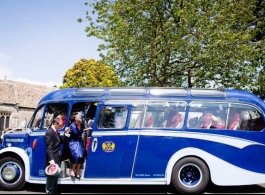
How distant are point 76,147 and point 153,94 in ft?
8.40

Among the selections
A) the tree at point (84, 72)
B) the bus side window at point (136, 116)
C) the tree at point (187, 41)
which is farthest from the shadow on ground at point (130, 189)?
the tree at point (84, 72)

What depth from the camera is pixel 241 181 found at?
25.8ft

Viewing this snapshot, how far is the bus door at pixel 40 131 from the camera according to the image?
27.1ft

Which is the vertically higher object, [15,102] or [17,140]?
[15,102]

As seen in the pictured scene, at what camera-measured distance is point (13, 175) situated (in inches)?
332

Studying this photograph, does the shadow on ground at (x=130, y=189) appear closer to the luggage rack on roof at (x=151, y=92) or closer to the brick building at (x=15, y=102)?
the luggage rack on roof at (x=151, y=92)

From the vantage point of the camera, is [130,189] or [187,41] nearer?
[130,189]

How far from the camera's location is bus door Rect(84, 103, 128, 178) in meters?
8.10

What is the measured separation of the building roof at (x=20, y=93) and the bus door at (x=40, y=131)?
3123cm

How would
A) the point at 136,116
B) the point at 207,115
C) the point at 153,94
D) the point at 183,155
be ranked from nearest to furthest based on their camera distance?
the point at 183,155 → the point at 207,115 → the point at 136,116 → the point at 153,94

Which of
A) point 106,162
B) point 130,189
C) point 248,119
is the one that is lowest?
point 130,189

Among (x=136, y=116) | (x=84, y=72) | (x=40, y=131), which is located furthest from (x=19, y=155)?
(x=84, y=72)

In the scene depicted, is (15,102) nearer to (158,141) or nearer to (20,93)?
(20,93)

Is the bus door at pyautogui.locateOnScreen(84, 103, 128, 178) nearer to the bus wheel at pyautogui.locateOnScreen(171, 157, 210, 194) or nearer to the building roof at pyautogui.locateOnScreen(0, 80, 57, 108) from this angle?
the bus wheel at pyautogui.locateOnScreen(171, 157, 210, 194)
